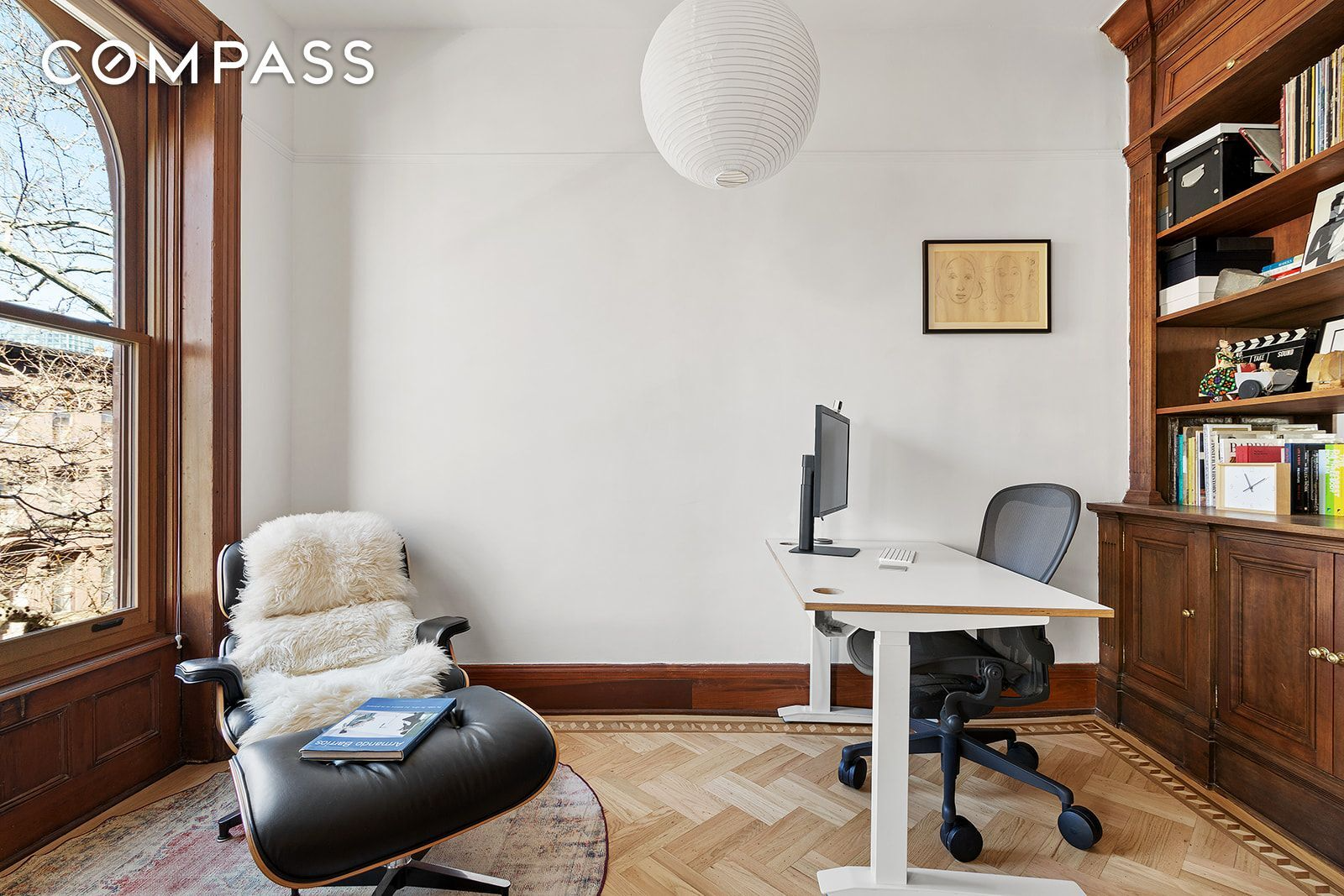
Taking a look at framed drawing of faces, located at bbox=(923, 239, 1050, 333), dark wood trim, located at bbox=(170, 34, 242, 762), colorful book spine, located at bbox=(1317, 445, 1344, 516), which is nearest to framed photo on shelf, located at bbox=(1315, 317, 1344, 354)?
colorful book spine, located at bbox=(1317, 445, 1344, 516)

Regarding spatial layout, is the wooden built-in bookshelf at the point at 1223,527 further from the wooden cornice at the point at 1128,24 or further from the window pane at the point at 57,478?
the window pane at the point at 57,478

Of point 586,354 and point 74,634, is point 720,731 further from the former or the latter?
point 74,634

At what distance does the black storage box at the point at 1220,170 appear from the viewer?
90.2 inches

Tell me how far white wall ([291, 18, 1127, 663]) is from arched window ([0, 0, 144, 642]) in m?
0.68

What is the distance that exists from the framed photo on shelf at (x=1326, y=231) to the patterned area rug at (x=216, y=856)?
2749 mm

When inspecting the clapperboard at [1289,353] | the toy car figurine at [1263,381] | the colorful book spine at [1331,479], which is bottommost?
the colorful book spine at [1331,479]

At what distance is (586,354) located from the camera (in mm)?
2768

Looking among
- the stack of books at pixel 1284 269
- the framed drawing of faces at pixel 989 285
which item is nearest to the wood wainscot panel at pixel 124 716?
the framed drawing of faces at pixel 989 285

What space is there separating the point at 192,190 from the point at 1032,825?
11.4ft

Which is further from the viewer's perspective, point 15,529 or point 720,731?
point 720,731

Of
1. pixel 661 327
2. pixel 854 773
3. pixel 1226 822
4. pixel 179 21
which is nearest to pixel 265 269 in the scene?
pixel 179 21

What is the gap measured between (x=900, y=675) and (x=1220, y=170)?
85.8 inches

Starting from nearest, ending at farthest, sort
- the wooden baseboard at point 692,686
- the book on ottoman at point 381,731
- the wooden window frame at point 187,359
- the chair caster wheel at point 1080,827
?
the book on ottoman at point 381,731 → the chair caster wheel at point 1080,827 → the wooden window frame at point 187,359 → the wooden baseboard at point 692,686

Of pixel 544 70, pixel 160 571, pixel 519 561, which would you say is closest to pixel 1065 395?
pixel 519 561
